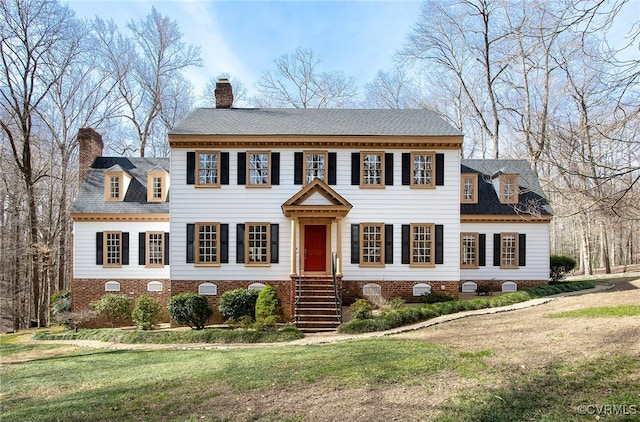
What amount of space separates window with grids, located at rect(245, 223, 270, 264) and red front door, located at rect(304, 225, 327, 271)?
159 cm

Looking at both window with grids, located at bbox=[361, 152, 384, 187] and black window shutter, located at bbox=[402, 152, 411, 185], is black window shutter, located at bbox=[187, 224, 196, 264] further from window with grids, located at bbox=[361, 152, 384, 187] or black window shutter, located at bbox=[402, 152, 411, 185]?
black window shutter, located at bbox=[402, 152, 411, 185]

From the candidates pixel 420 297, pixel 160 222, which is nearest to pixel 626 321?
pixel 420 297

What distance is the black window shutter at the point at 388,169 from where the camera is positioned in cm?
1628

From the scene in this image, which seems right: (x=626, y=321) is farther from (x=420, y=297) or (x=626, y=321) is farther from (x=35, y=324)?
(x=35, y=324)

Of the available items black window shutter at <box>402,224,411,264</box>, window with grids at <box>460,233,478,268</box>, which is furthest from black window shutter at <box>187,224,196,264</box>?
window with grids at <box>460,233,478,268</box>

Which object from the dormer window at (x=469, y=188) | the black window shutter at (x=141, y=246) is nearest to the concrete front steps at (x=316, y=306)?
the black window shutter at (x=141, y=246)

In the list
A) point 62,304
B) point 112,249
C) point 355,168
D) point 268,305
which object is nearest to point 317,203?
point 355,168

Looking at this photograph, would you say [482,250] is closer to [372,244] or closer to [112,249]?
[372,244]

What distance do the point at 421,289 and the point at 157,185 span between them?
41.1 ft

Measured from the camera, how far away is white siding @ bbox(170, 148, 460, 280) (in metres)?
16.0

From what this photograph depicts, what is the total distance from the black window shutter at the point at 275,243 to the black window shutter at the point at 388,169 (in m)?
4.75

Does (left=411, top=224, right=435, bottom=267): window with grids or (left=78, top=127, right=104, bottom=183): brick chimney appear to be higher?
(left=78, top=127, right=104, bottom=183): brick chimney

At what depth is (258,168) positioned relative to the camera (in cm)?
1619

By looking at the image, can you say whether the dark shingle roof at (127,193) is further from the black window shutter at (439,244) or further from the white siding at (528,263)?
the white siding at (528,263)
